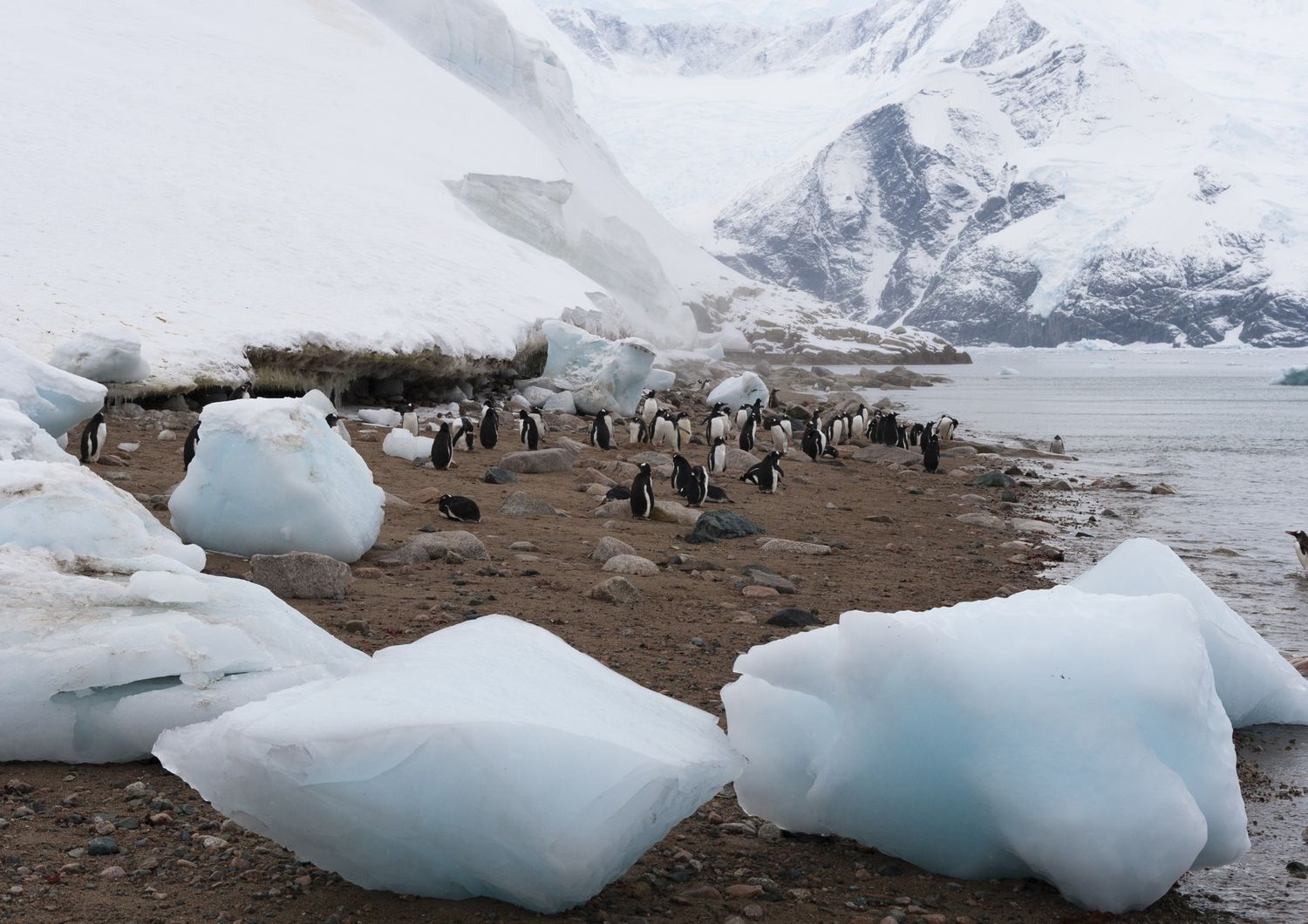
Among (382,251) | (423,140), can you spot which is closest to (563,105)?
(423,140)

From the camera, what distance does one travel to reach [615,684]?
3.25 meters

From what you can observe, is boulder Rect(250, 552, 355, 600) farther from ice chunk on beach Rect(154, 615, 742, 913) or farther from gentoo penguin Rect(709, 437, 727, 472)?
gentoo penguin Rect(709, 437, 727, 472)

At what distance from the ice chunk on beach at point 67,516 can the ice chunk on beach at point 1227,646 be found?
12.6ft

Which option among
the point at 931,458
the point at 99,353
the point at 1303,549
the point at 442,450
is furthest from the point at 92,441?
the point at 931,458

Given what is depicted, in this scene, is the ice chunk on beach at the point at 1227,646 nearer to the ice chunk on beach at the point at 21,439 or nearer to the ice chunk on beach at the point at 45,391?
the ice chunk on beach at the point at 21,439

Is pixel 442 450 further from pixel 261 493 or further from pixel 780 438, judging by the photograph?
pixel 780 438

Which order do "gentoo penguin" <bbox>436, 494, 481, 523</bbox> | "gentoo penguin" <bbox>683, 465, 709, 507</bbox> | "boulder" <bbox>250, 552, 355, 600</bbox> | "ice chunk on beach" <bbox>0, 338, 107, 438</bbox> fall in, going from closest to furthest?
1. "boulder" <bbox>250, 552, 355, 600</bbox>
2. "ice chunk on beach" <bbox>0, 338, 107, 438</bbox>
3. "gentoo penguin" <bbox>436, 494, 481, 523</bbox>
4. "gentoo penguin" <bbox>683, 465, 709, 507</bbox>

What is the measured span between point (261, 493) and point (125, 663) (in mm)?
2894

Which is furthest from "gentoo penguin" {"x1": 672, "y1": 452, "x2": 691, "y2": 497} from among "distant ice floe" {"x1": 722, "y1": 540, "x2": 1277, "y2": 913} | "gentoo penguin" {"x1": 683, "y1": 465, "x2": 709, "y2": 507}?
"distant ice floe" {"x1": 722, "y1": 540, "x2": 1277, "y2": 913}

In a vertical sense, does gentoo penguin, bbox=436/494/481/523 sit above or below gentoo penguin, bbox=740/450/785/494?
above

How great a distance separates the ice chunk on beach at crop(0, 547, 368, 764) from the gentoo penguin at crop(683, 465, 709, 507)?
7.10 metres

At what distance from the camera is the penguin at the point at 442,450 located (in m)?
11.3

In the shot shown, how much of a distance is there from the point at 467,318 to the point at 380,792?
16709mm

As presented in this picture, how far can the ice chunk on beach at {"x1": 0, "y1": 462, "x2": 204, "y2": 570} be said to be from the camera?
4.35m
